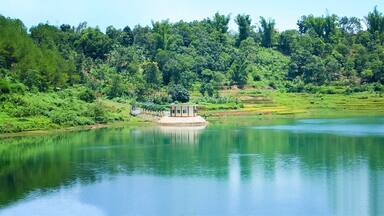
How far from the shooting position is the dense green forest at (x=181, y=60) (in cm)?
6194

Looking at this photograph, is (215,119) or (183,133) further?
(215,119)

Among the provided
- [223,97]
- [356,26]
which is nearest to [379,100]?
[223,97]

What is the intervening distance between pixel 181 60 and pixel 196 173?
54.1 metres

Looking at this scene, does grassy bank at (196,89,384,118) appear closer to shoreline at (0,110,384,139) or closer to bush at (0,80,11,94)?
shoreline at (0,110,384,139)

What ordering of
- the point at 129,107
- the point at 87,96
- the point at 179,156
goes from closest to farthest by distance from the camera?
the point at 179,156, the point at 87,96, the point at 129,107

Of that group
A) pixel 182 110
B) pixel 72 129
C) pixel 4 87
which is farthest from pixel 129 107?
pixel 4 87

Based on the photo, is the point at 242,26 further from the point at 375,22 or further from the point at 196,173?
the point at 196,173

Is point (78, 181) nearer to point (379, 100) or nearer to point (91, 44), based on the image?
point (379, 100)

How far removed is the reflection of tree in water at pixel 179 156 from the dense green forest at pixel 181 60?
11.5 m

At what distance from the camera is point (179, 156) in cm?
3706

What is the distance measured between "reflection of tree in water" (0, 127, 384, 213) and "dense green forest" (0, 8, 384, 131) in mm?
11509

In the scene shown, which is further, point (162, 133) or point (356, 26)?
point (356, 26)

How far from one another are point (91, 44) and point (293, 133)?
141 feet

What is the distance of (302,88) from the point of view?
3258 inches
